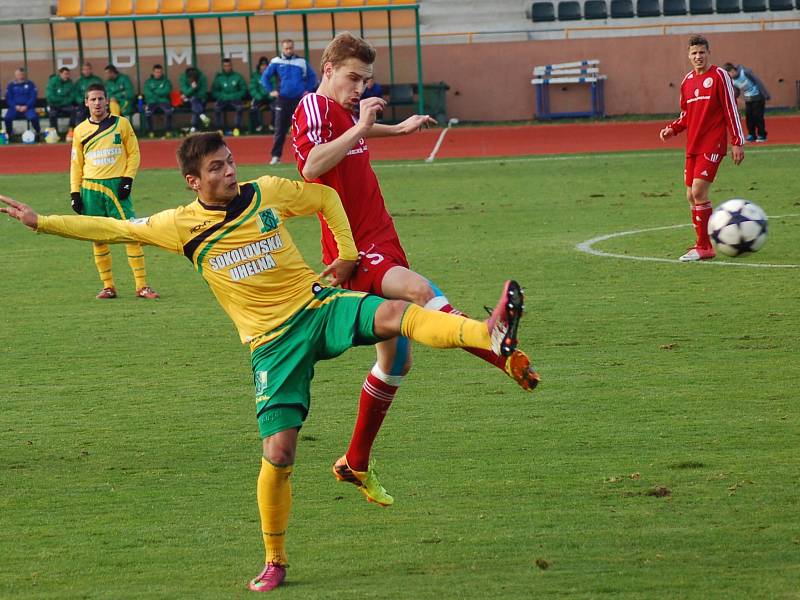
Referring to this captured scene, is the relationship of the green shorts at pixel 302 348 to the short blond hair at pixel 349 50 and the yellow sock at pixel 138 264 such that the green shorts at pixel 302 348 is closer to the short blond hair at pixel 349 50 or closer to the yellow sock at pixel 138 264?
the short blond hair at pixel 349 50

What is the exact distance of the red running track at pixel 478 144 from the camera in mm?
25594

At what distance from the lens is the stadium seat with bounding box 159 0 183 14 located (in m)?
35.4

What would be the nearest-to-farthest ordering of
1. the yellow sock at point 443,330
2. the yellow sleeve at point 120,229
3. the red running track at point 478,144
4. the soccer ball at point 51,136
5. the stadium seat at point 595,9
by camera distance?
the yellow sock at point 443,330 < the yellow sleeve at point 120,229 < the red running track at point 478,144 < the soccer ball at point 51,136 < the stadium seat at point 595,9

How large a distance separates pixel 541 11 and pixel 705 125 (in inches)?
938

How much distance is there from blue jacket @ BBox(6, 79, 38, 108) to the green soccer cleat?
27930 mm

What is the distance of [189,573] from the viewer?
4.80 metres

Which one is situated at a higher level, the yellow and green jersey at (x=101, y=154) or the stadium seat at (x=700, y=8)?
the stadium seat at (x=700, y=8)

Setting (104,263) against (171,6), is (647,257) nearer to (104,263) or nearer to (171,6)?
(104,263)

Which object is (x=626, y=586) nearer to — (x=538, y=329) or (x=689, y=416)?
(x=689, y=416)

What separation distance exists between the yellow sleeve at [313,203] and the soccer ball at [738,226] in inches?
269

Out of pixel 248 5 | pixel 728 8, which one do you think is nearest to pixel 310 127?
pixel 248 5

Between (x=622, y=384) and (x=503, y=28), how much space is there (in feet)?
93.4

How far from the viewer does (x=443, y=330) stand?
465cm

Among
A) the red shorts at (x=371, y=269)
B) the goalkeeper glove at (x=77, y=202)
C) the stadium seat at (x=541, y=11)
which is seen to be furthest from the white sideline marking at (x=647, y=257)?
the stadium seat at (x=541, y=11)
